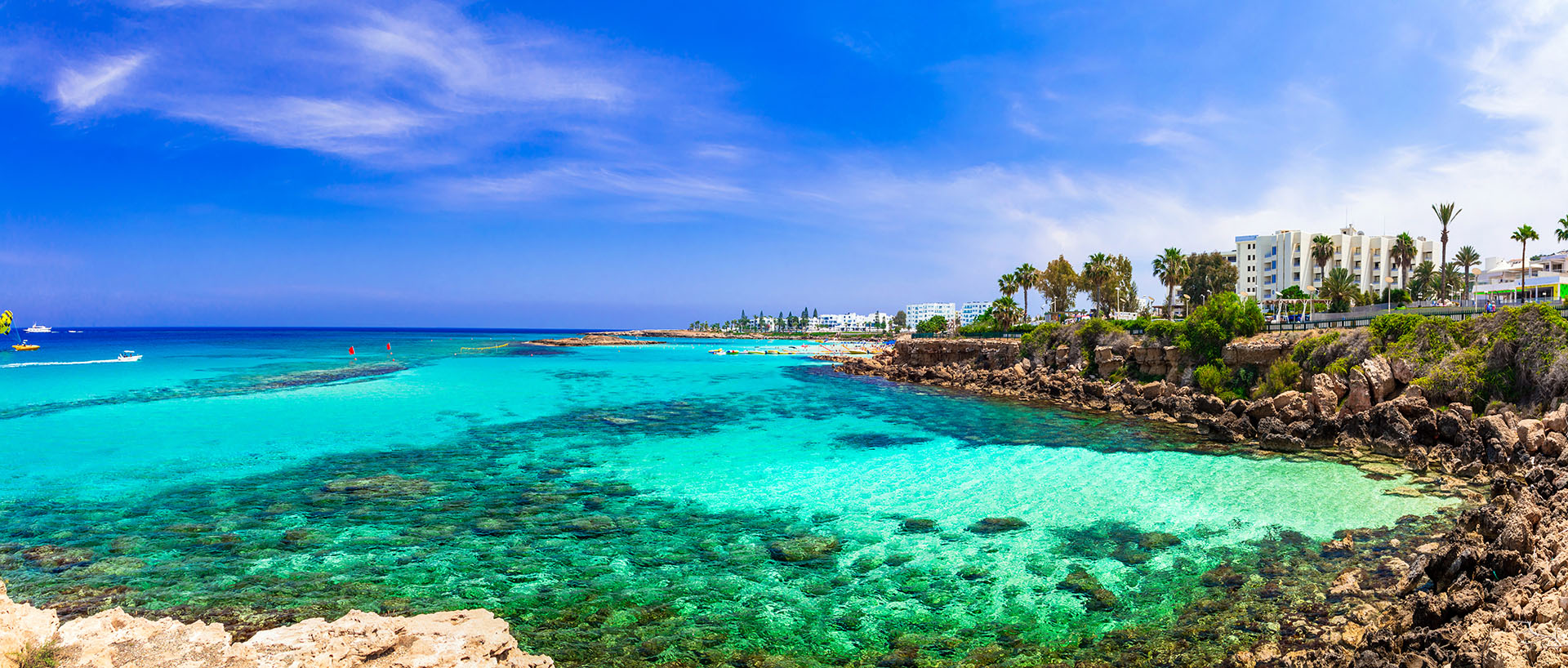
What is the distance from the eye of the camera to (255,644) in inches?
264

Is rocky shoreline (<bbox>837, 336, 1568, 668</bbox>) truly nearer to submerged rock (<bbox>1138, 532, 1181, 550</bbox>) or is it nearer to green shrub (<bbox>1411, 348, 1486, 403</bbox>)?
green shrub (<bbox>1411, 348, 1486, 403</bbox>)

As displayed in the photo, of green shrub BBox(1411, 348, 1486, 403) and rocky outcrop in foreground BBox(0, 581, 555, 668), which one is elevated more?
green shrub BBox(1411, 348, 1486, 403)

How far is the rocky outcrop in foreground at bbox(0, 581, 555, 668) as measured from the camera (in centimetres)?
627

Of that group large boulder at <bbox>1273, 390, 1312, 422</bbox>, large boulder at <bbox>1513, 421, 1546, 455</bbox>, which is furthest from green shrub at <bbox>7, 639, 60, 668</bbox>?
large boulder at <bbox>1273, 390, 1312, 422</bbox>

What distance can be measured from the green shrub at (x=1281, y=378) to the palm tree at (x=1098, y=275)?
38.1m

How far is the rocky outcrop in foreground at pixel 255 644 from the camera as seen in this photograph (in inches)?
247

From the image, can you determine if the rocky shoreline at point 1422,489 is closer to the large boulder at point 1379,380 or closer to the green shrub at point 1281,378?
the large boulder at point 1379,380

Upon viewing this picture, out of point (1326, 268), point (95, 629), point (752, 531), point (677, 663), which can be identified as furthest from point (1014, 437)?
point (1326, 268)

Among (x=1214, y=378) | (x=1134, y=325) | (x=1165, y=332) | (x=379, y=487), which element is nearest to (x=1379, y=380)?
(x=1214, y=378)

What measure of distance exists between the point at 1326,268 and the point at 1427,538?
87.9m

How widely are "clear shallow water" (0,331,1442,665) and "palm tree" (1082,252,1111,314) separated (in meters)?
40.4

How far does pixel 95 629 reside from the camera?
268 inches

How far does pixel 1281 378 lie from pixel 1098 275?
39636 mm

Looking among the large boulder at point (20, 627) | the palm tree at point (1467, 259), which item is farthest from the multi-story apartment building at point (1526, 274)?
the large boulder at point (20, 627)
